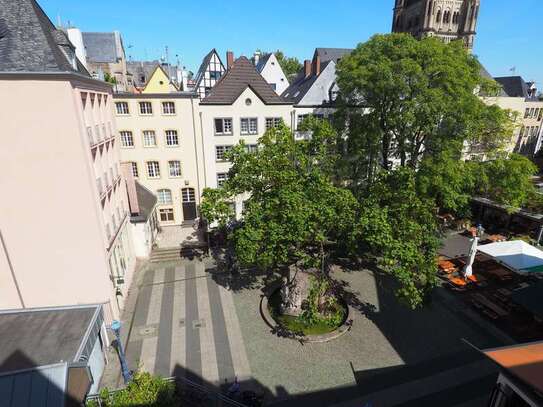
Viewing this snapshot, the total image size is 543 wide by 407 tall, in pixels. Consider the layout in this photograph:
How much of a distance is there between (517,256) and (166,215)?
106 ft

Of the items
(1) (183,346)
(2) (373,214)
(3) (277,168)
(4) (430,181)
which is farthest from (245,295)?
(4) (430,181)

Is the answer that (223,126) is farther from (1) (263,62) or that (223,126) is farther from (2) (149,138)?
(1) (263,62)

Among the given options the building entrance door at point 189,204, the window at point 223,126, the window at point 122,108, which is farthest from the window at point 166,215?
the window at point 122,108

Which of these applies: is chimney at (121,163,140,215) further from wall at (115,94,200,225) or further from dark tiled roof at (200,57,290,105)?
dark tiled roof at (200,57,290,105)

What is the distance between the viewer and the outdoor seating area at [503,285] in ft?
61.6

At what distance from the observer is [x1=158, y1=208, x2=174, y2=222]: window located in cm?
3475

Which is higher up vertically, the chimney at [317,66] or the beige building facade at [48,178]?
the chimney at [317,66]

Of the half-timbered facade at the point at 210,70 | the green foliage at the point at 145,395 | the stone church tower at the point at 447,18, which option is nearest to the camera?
the green foliage at the point at 145,395

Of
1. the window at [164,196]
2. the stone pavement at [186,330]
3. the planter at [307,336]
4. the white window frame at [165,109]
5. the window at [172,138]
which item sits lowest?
the stone pavement at [186,330]

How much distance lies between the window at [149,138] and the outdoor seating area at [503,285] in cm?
2932

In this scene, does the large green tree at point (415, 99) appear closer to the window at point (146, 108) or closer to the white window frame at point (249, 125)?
the white window frame at point (249, 125)

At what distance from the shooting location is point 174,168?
3309 centimetres

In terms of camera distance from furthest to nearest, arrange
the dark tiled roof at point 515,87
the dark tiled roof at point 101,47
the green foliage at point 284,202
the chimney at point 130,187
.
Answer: the dark tiled roof at point 101,47 < the dark tiled roof at point 515,87 < the chimney at point 130,187 < the green foliage at point 284,202

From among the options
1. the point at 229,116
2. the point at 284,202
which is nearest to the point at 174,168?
the point at 229,116
